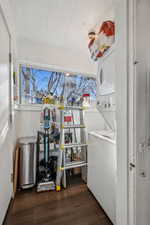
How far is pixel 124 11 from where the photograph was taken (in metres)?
0.74

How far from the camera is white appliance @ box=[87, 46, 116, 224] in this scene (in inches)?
47.3

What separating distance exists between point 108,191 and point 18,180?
1342 millimetres

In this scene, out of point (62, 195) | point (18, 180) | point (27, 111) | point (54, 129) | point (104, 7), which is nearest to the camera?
point (104, 7)

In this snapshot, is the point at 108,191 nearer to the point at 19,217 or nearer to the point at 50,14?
the point at 19,217

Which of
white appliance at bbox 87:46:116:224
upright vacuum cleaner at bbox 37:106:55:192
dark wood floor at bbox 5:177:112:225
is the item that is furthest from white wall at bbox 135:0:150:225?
upright vacuum cleaner at bbox 37:106:55:192

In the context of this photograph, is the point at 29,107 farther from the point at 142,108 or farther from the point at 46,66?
the point at 142,108

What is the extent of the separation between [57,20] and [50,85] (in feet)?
3.57

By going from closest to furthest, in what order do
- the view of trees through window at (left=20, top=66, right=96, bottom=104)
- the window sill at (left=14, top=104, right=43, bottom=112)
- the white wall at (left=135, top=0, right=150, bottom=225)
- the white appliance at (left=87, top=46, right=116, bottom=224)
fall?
the white wall at (left=135, top=0, right=150, bottom=225)
the white appliance at (left=87, top=46, right=116, bottom=224)
the window sill at (left=14, top=104, right=43, bottom=112)
the view of trees through window at (left=20, top=66, right=96, bottom=104)

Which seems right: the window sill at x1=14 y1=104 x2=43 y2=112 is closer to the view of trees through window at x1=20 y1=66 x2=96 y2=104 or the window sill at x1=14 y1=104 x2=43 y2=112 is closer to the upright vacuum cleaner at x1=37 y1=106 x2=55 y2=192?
the view of trees through window at x1=20 y1=66 x2=96 y2=104

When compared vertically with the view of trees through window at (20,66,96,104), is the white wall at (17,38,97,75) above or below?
above

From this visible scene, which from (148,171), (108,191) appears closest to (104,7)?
(148,171)

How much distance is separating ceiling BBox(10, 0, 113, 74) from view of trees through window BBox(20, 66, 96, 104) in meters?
0.41

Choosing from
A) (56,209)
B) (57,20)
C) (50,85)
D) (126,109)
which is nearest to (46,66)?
(50,85)

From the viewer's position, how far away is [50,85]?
8.24 feet
